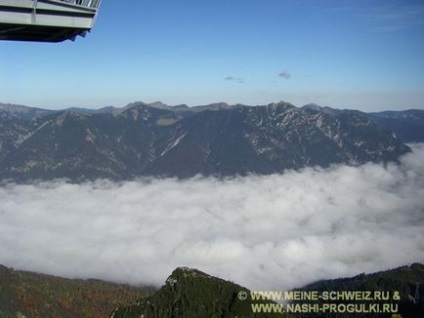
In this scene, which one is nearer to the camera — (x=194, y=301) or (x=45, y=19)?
(x=45, y=19)

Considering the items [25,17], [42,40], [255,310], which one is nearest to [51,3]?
[25,17]

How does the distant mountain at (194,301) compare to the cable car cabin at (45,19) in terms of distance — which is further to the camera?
the distant mountain at (194,301)

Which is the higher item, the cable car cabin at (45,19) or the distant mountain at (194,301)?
the cable car cabin at (45,19)

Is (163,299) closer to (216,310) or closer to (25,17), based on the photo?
(216,310)

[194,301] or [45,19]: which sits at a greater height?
[45,19]
